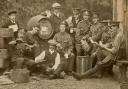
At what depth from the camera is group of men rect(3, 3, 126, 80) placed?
863 centimetres

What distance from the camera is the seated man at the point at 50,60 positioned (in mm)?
8648

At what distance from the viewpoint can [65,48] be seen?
9.16 meters

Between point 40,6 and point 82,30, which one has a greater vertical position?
point 40,6

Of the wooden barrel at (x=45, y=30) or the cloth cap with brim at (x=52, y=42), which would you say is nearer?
the cloth cap with brim at (x=52, y=42)

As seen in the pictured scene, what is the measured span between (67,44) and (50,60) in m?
0.71

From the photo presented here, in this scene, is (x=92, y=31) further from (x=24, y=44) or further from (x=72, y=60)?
(x=24, y=44)

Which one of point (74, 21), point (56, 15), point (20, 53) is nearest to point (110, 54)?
point (74, 21)

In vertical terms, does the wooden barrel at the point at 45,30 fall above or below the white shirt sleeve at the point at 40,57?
above

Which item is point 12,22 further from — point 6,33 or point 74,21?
point 74,21

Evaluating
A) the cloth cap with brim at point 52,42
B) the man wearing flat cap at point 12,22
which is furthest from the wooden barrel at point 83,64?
the man wearing flat cap at point 12,22

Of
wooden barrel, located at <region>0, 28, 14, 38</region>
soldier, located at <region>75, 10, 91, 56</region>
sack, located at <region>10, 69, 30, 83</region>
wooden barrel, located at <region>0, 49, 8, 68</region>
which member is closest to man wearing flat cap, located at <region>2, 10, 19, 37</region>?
wooden barrel, located at <region>0, 28, 14, 38</region>

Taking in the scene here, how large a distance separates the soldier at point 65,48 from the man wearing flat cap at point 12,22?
1.14 meters

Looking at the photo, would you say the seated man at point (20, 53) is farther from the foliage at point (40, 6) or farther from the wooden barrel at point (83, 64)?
the wooden barrel at point (83, 64)

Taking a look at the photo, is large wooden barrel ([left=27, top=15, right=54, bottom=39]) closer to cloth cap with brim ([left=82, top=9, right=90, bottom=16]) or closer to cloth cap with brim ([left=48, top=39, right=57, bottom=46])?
cloth cap with brim ([left=48, top=39, right=57, bottom=46])
